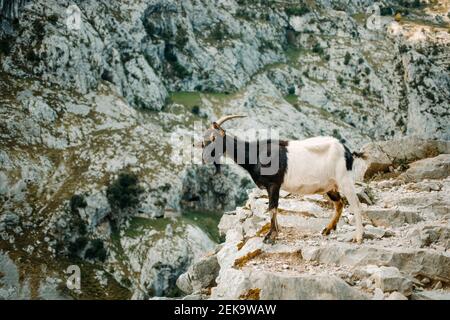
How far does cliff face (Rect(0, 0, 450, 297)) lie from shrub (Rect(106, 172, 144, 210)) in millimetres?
2216

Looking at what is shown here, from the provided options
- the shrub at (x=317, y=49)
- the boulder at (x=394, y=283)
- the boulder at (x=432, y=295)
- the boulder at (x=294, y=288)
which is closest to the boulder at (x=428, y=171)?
the boulder at (x=432, y=295)

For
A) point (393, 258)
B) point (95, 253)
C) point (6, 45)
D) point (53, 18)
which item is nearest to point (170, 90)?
point (53, 18)

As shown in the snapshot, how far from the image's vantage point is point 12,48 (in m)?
117

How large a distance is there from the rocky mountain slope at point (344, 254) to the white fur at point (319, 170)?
4.80ft

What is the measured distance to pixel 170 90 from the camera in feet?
481

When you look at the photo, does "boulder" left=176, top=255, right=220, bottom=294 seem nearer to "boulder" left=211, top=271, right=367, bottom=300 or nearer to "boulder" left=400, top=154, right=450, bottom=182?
"boulder" left=211, top=271, right=367, bottom=300

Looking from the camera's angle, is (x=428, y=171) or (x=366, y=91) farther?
(x=366, y=91)

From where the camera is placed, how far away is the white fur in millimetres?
13391

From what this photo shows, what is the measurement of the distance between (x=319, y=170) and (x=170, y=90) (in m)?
136

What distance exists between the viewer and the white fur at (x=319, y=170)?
13391 millimetres

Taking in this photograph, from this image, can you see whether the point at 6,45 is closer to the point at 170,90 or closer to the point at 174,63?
the point at 170,90

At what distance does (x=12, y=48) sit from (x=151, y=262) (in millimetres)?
66540

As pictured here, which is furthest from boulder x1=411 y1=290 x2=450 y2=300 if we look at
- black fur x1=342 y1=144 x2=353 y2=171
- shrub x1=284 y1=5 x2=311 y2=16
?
shrub x1=284 y1=5 x2=311 y2=16
